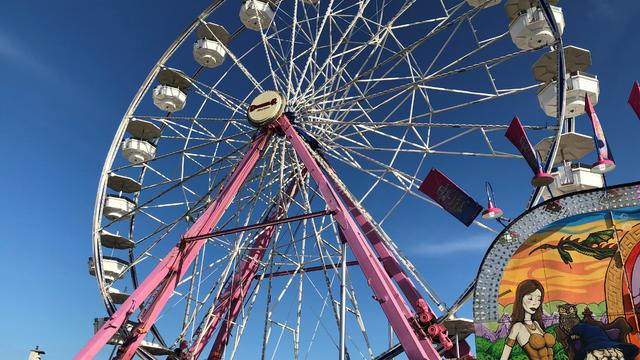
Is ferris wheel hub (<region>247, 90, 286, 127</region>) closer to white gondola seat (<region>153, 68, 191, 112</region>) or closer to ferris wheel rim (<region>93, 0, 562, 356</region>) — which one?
white gondola seat (<region>153, 68, 191, 112</region>)

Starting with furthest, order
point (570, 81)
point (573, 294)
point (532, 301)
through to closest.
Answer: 1. point (570, 81)
2. point (532, 301)
3. point (573, 294)

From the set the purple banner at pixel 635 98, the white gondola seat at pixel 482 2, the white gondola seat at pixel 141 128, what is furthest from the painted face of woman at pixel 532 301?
the white gondola seat at pixel 141 128

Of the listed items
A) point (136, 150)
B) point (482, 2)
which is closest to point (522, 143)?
point (482, 2)

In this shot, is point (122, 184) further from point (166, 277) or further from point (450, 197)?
point (450, 197)

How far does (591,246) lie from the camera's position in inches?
288

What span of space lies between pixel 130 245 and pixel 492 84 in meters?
11.1

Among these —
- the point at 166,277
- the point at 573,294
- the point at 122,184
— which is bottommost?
the point at 573,294

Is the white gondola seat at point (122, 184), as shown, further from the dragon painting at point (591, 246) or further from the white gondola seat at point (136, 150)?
the dragon painting at point (591, 246)

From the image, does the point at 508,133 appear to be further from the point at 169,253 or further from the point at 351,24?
the point at 169,253

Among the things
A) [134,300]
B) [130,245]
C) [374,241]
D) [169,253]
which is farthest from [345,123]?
[130,245]

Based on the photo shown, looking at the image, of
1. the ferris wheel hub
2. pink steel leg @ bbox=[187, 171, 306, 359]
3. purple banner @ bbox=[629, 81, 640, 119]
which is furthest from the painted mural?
pink steel leg @ bbox=[187, 171, 306, 359]

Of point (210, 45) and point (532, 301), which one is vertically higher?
point (210, 45)

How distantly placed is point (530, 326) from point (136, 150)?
1241cm

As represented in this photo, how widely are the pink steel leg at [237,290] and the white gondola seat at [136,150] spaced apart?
4361mm
